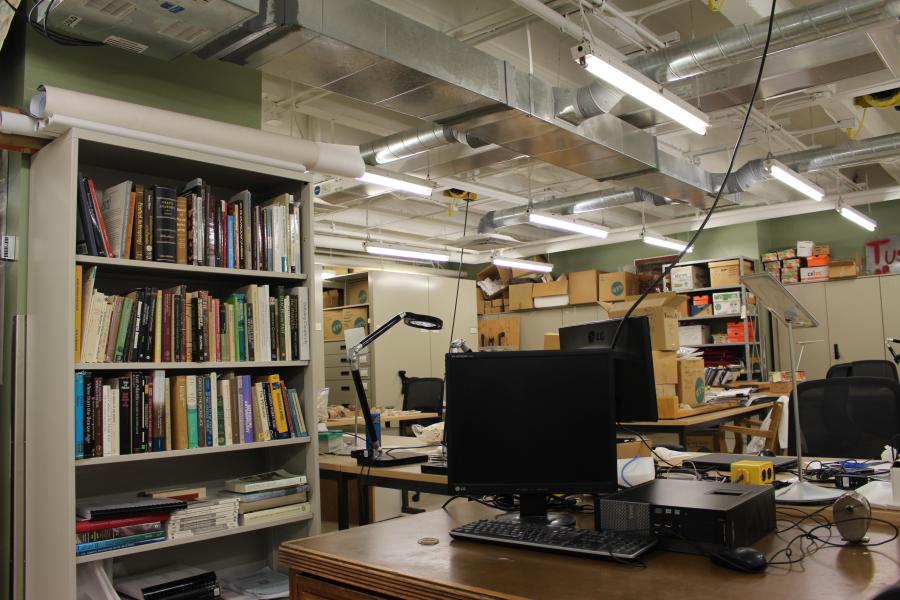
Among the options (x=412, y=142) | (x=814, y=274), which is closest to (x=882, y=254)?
(x=814, y=274)

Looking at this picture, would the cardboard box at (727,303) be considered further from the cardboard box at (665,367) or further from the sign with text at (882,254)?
the cardboard box at (665,367)

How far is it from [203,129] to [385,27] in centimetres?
116

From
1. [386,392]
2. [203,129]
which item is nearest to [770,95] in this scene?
[203,129]

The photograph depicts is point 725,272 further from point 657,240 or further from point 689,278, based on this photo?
point 657,240

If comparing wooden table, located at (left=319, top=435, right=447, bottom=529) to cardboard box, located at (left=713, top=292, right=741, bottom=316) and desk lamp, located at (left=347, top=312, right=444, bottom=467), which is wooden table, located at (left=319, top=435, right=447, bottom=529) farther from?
cardboard box, located at (left=713, top=292, right=741, bottom=316)

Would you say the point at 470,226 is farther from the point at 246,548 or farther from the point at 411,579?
the point at 411,579

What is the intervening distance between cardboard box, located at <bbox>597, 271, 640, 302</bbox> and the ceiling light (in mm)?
5024

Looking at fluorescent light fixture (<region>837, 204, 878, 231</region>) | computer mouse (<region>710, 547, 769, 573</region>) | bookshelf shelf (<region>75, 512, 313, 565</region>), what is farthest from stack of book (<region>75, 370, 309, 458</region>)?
fluorescent light fixture (<region>837, 204, 878, 231</region>)

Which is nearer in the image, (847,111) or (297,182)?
(297,182)

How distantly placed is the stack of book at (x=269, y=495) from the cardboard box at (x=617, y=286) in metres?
6.93

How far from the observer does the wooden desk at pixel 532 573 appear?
1.10 meters

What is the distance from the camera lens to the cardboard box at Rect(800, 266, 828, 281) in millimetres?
7942

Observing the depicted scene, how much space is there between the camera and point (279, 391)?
8.62ft

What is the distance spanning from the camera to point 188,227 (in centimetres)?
246
